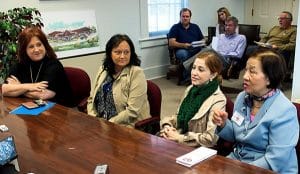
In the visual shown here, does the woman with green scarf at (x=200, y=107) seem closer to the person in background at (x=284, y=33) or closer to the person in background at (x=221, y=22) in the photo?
the person in background at (x=284, y=33)

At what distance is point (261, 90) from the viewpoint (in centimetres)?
169

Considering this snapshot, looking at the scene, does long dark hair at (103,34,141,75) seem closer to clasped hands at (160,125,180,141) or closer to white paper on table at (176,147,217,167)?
clasped hands at (160,125,180,141)

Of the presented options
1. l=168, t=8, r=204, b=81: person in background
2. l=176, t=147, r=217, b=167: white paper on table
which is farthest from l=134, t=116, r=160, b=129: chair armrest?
l=168, t=8, r=204, b=81: person in background

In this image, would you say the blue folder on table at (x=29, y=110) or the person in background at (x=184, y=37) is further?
the person in background at (x=184, y=37)

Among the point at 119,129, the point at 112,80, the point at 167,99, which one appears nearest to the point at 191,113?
the point at 119,129

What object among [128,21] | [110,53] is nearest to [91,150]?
[110,53]

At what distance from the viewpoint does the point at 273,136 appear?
5.30 ft

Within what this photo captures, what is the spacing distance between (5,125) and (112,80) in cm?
76

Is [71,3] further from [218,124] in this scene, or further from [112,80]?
[218,124]

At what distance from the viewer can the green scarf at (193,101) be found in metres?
2.02

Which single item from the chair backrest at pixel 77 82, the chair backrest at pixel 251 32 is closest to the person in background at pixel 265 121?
the chair backrest at pixel 77 82

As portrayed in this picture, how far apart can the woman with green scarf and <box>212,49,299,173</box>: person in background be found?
0.54ft

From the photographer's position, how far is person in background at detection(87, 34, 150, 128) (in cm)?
231

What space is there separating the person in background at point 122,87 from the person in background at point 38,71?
0.90 feet
